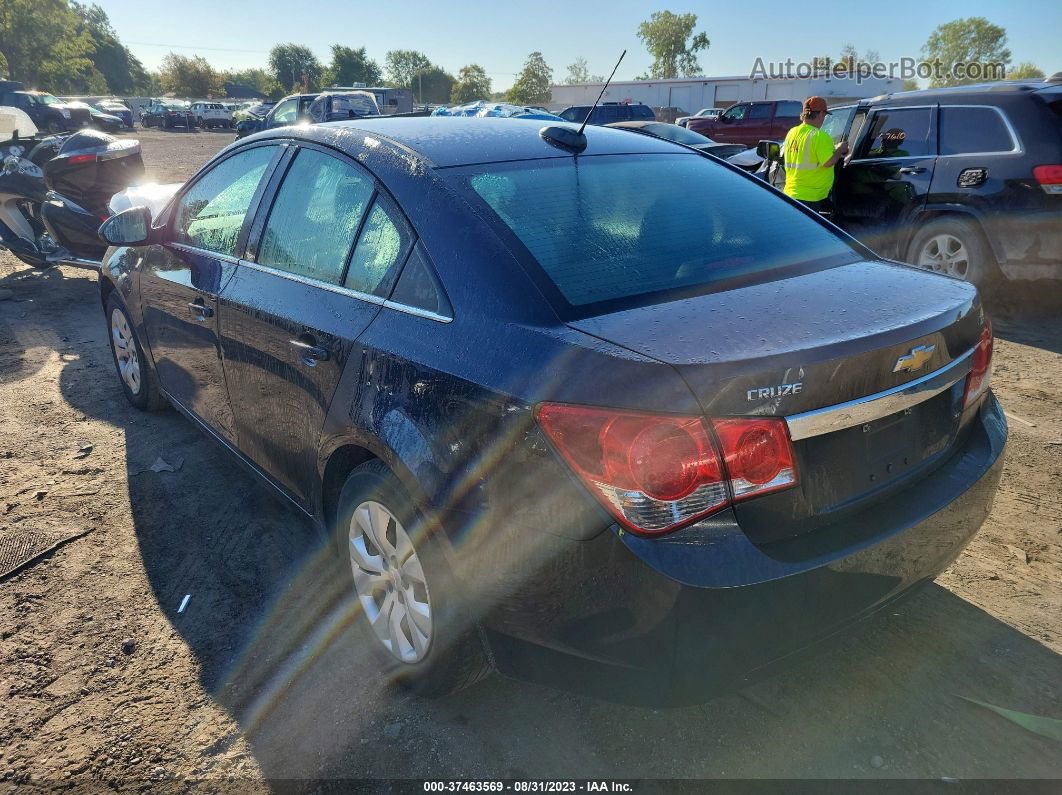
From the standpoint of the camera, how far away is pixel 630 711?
90.7 inches

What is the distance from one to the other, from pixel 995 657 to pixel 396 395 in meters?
2.10

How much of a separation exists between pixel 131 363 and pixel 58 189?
456cm

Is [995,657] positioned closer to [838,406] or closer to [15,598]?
[838,406]

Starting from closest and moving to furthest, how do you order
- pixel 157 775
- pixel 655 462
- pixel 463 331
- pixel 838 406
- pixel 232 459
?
1. pixel 655 462
2. pixel 838 406
3. pixel 463 331
4. pixel 157 775
5. pixel 232 459

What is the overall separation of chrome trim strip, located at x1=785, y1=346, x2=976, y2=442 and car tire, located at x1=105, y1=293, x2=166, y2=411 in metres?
3.66

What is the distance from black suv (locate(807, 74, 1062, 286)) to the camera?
5703mm

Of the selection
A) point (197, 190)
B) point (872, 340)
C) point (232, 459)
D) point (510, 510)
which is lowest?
point (232, 459)

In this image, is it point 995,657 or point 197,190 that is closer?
point 995,657

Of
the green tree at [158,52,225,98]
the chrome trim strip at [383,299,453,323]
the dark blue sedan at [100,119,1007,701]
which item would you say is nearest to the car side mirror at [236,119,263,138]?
the dark blue sedan at [100,119,1007,701]

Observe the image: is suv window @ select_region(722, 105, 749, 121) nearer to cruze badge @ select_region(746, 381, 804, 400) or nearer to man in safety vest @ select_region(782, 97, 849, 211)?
man in safety vest @ select_region(782, 97, 849, 211)

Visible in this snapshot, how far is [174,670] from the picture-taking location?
2.56 meters

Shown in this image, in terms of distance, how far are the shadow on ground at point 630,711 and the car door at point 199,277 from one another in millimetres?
937

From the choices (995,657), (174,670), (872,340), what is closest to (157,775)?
(174,670)

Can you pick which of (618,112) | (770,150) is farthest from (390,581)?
(618,112)
